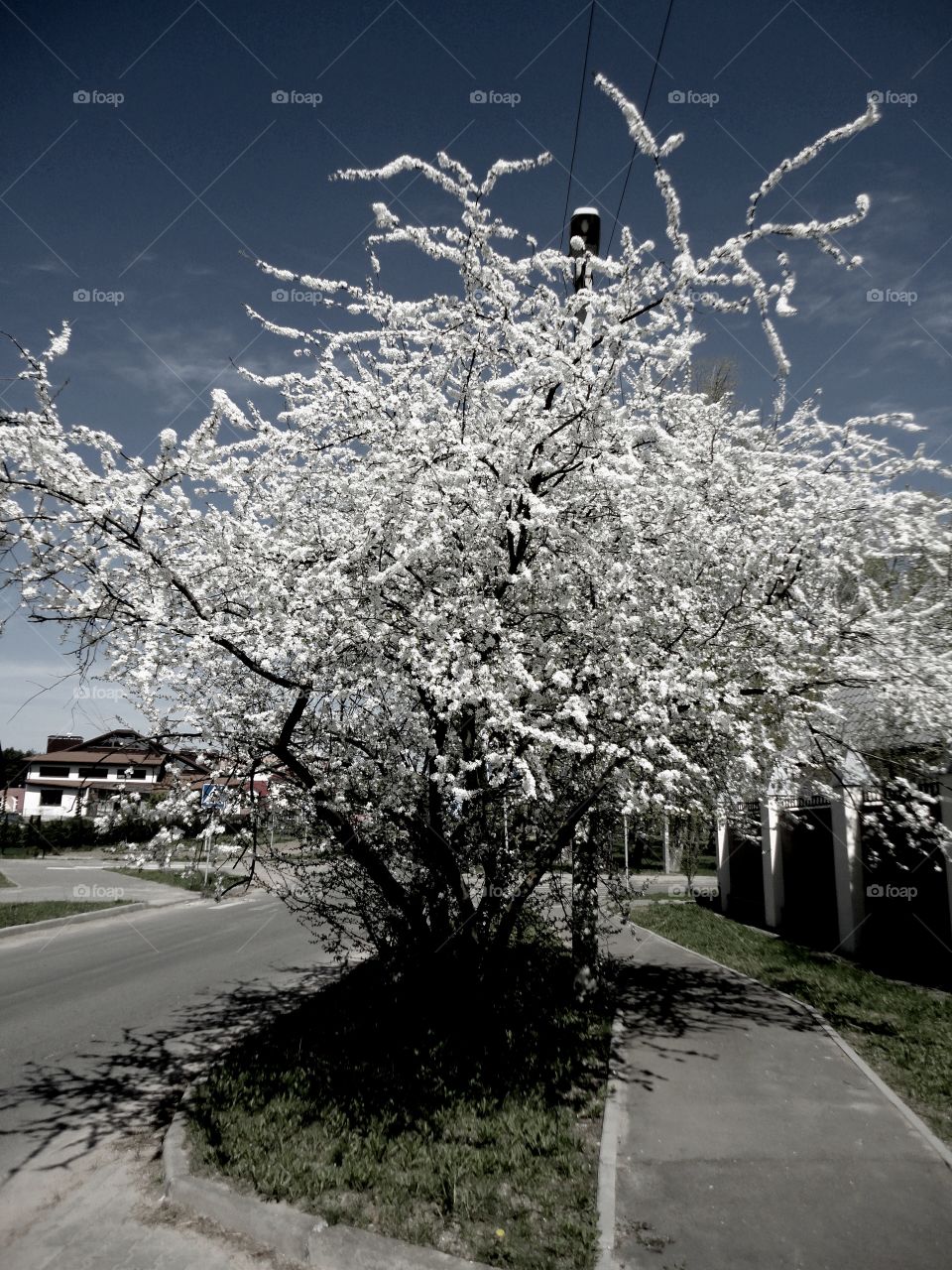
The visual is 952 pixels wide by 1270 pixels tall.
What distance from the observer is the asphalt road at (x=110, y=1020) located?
5.51 m

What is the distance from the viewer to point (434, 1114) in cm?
548

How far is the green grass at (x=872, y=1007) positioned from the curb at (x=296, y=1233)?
4177 millimetres

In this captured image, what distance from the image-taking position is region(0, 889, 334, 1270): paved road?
4227 millimetres

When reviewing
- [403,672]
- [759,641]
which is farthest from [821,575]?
[403,672]

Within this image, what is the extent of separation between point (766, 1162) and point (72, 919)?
1600 cm

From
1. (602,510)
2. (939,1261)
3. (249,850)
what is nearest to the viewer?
(939,1261)

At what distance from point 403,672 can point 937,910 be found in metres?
9.76

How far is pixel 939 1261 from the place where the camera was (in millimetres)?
3799

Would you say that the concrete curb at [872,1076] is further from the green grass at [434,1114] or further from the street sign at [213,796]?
the street sign at [213,796]

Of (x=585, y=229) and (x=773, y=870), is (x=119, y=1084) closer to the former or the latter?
(x=585, y=229)

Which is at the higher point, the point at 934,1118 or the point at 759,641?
the point at 759,641

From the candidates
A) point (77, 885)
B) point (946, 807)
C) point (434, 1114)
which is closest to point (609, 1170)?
point (434, 1114)

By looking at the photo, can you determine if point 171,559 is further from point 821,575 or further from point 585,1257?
point 821,575

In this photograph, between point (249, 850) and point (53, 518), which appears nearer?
point (53, 518)
